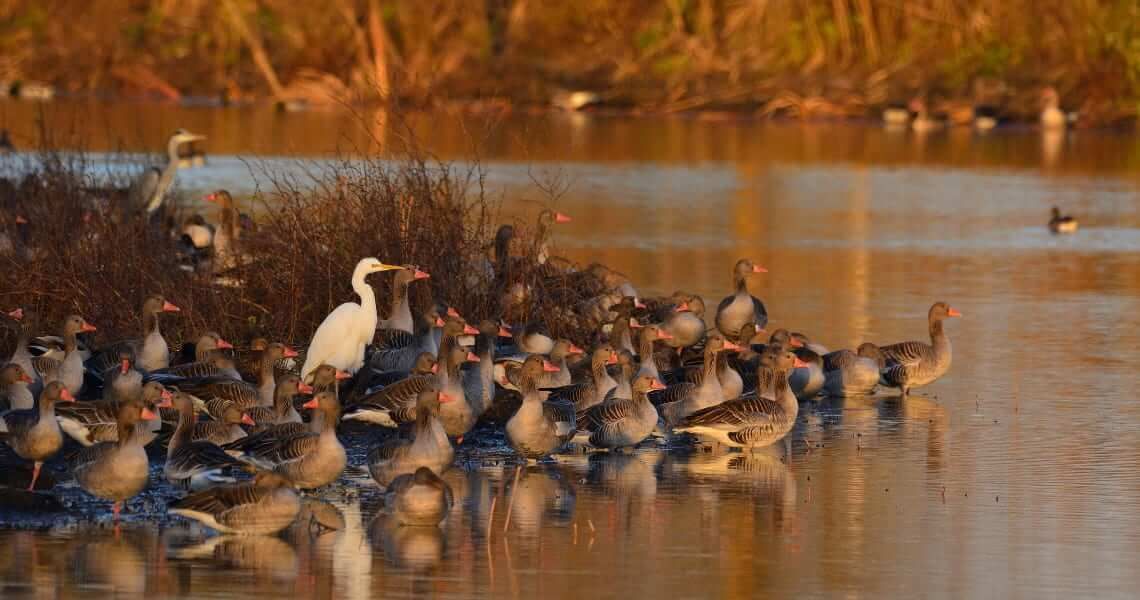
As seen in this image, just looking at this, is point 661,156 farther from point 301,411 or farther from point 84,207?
point 301,411

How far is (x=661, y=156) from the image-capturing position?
45.2 metres

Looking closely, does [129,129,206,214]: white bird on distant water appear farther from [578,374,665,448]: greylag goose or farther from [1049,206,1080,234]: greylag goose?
[1049,206,1080,234]: greylag goose

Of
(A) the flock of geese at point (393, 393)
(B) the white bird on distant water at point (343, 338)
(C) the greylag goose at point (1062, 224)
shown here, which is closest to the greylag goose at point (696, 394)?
(A) the flock of geese at point (393, 393)

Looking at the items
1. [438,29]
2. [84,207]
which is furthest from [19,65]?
[84,207]

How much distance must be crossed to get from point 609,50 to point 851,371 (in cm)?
4517

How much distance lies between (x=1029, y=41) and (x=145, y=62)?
23.7 metres

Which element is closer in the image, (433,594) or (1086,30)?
(433,594)

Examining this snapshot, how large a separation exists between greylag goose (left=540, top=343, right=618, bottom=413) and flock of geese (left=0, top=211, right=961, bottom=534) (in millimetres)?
18

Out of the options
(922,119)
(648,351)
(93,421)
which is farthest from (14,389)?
(922,119)

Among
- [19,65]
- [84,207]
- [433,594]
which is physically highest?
[19,65]

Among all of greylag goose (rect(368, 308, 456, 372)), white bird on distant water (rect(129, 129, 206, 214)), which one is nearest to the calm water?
greylag goose (rect(368, 308, 456, 372))

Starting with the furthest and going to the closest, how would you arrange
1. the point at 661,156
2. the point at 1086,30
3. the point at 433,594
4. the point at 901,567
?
the point at 1086,30 → the point at 661,156 → the point at 901,567 → the point at 433,594

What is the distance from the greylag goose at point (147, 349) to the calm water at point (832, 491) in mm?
2150

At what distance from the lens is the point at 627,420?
14.7 m
